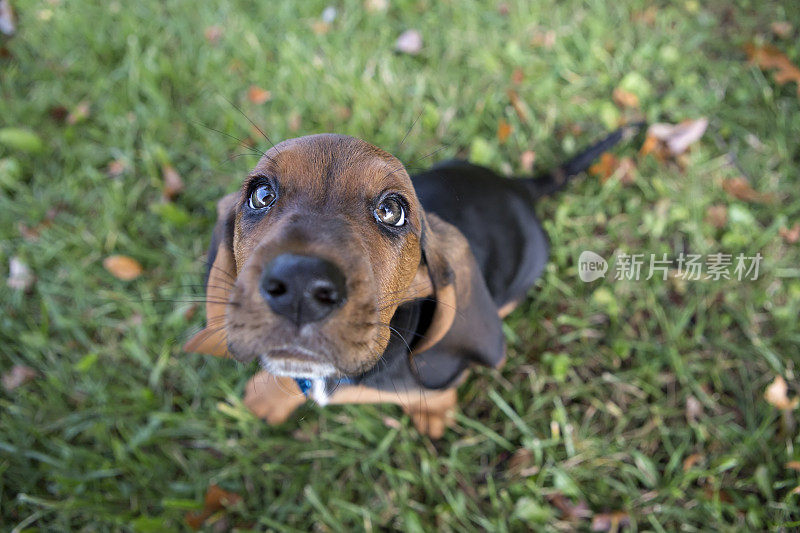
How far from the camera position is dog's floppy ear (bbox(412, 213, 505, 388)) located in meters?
2.07

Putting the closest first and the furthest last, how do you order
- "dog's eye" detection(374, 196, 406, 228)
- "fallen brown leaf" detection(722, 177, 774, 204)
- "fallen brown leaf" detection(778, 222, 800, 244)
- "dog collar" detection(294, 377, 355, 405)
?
"dog's eye" detection(374, 196, 406, 228)
"dog collar" detection(294, 377, 355, 405)
"fallen brown leaf" detection(778, 222, 800, 244)
"fallen brown leaf" detection(722, 177, 774, 204)

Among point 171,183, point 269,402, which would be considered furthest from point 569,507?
point 171,183

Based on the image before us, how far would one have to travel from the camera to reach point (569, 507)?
2.88m

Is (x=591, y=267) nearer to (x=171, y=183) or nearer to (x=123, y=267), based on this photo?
(x=171, y=183)

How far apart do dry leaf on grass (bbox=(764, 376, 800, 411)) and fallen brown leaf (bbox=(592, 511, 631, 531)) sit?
3.64ft

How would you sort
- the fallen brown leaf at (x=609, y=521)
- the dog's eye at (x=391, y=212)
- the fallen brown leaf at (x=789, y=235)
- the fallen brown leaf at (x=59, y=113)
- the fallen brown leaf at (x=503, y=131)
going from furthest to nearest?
the fallen brown leaf at (x=59, y=113)
the fallen brown leaf at (x=503, y=131)
the fallen brown leaf at (x=789, y=235)
the fallen brown leaf at (x=609, y=521)
the dog's eye at (x=391, y=212)

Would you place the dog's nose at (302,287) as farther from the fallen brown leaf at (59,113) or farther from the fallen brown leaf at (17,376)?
the fallen brown leaf at (59,113)

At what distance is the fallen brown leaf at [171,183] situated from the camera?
3.79 m

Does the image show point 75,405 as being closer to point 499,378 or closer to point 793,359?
point 499,378

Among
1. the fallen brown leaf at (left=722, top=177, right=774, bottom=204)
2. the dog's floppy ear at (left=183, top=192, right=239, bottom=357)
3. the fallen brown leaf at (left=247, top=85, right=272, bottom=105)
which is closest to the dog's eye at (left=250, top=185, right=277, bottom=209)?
the dog's floppy ear at (left=183, top=192, right=239, bottom=357)

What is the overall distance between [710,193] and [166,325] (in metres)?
3.90

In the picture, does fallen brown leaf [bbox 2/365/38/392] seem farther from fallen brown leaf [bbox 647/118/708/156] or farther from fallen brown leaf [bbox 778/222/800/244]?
fallen brown leaf [bbox 778/222/800/244]

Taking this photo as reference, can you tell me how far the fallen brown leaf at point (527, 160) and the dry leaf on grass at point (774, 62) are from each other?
1983 mm

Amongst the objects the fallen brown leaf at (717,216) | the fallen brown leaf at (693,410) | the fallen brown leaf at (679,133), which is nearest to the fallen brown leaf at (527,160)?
the fallen brown leaf at (679,133)
